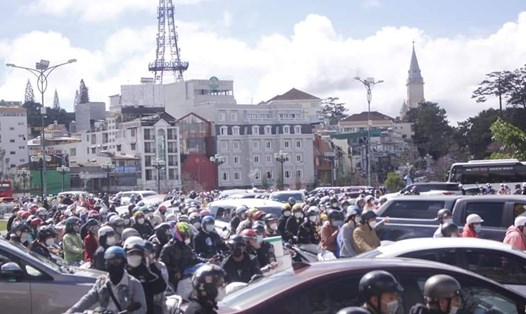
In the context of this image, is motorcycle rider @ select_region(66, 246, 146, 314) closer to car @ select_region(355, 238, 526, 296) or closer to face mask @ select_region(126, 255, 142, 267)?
face mask @ select_region(126, 255, 142, 267)

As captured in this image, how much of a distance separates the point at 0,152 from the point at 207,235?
92399mm

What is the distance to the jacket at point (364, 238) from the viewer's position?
11.7 m

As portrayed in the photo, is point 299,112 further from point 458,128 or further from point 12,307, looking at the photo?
point 12,307

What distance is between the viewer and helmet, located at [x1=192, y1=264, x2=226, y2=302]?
19.1ft

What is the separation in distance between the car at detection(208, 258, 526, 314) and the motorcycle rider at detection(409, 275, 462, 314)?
1.74 ft

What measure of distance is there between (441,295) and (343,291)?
846 millimetres

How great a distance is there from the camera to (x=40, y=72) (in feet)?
127

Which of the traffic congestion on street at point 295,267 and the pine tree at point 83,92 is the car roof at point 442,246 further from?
the pine tree at point 83,92

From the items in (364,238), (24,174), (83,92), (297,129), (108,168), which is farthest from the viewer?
(83,92)

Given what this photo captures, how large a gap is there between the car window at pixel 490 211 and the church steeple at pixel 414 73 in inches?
6053

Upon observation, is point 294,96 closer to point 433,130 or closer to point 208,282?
point 433,130

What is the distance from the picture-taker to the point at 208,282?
5840 millimetres

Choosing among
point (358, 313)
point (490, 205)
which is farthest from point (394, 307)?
point (490, 205)

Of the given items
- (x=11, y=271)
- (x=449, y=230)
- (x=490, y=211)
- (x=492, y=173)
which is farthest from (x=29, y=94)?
(x=11, y=271)
